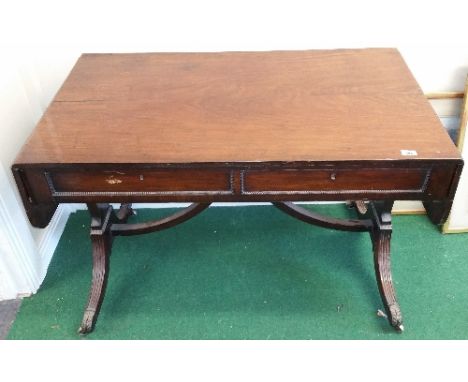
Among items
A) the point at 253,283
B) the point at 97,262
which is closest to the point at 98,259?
the point at 97,262

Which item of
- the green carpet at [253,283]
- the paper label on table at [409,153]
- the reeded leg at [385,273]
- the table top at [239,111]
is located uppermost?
the table top at [239,111]

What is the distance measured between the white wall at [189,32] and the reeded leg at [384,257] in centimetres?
57

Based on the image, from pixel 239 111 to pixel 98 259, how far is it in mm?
796

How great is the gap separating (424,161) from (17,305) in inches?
59.9

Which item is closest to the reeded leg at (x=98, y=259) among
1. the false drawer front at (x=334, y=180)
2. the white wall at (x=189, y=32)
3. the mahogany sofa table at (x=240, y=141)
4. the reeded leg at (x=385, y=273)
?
the white wall at (x=189, y=32)

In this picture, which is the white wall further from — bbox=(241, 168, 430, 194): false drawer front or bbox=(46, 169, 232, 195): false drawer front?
bbox=(241, 168, 430, 194): false drawer front

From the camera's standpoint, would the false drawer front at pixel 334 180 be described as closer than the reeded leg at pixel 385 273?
Yes

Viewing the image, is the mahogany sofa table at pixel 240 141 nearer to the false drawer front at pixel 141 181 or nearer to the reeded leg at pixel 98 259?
the false drawer front at pixel 141 181

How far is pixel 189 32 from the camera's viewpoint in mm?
1761

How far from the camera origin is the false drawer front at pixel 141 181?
1.29 meters

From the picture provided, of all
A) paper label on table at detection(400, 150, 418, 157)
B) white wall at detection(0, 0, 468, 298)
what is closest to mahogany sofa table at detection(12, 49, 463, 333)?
paper label on table at detection(400, 150, 418, 157)

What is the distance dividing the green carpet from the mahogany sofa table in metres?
0.54

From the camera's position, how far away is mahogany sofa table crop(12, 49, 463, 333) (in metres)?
1.25

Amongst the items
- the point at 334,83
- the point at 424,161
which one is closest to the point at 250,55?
the point at 334,83
